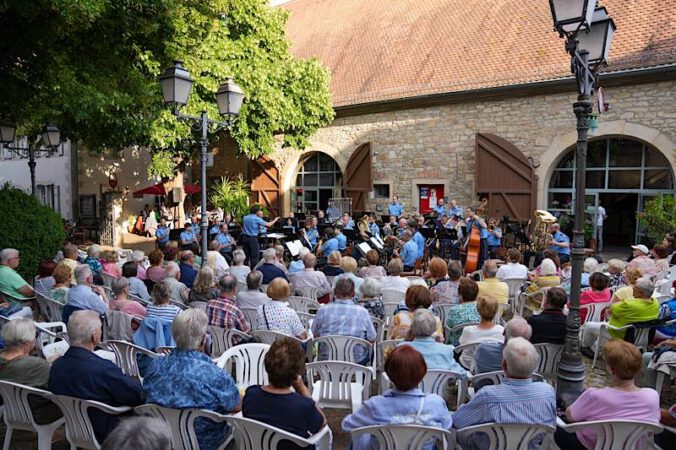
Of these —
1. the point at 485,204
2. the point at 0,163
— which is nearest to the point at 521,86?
the point at 485,204

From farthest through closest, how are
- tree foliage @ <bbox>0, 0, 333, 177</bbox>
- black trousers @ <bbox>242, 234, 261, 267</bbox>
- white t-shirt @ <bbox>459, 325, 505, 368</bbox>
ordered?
black trousers @ <bbox>242, 234, 261, 267</bbox> → tree foliage @ <bbox>0, 0, 333, 177</bbox> → white t-shirt @ <bbox>459, 325, 505, 368</bbox>

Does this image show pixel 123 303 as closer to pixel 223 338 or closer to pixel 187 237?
pixel 223 338

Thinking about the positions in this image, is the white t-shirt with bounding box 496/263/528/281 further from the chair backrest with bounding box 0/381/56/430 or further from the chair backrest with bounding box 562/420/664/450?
the chair backrest with bounding box 0/381/56/430

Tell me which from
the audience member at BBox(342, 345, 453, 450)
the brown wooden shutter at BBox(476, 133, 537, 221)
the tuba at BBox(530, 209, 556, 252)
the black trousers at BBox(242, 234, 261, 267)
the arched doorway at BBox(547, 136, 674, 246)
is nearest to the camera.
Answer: the audience member at BBox(342, 345, 453, 450)

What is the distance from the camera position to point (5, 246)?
8062 mm

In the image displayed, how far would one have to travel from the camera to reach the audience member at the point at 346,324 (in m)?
4.68

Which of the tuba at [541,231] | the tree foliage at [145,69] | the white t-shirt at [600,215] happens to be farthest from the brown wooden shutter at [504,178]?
the tree foliage at [145,69]

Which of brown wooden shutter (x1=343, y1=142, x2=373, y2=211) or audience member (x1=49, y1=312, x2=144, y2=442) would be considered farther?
brown wooden shutter (x1=343, y1=142, x2=373, y2=211)

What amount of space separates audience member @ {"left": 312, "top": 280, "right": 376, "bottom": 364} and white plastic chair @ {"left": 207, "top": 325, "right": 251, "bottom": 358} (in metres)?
0.68

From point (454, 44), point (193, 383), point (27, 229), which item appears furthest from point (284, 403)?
point (454, 44)

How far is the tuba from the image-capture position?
1224 cm

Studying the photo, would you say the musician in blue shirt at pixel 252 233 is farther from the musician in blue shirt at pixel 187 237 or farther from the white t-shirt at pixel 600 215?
the white t-shirt at pixel 600 215

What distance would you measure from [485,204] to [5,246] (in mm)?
11621

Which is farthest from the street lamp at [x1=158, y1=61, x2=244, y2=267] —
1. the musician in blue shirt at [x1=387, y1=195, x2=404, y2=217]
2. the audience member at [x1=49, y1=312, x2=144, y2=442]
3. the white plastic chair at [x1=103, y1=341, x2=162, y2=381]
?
the musician in blue shirt at [x1=387, y1=195, x2=404, y2=217]
